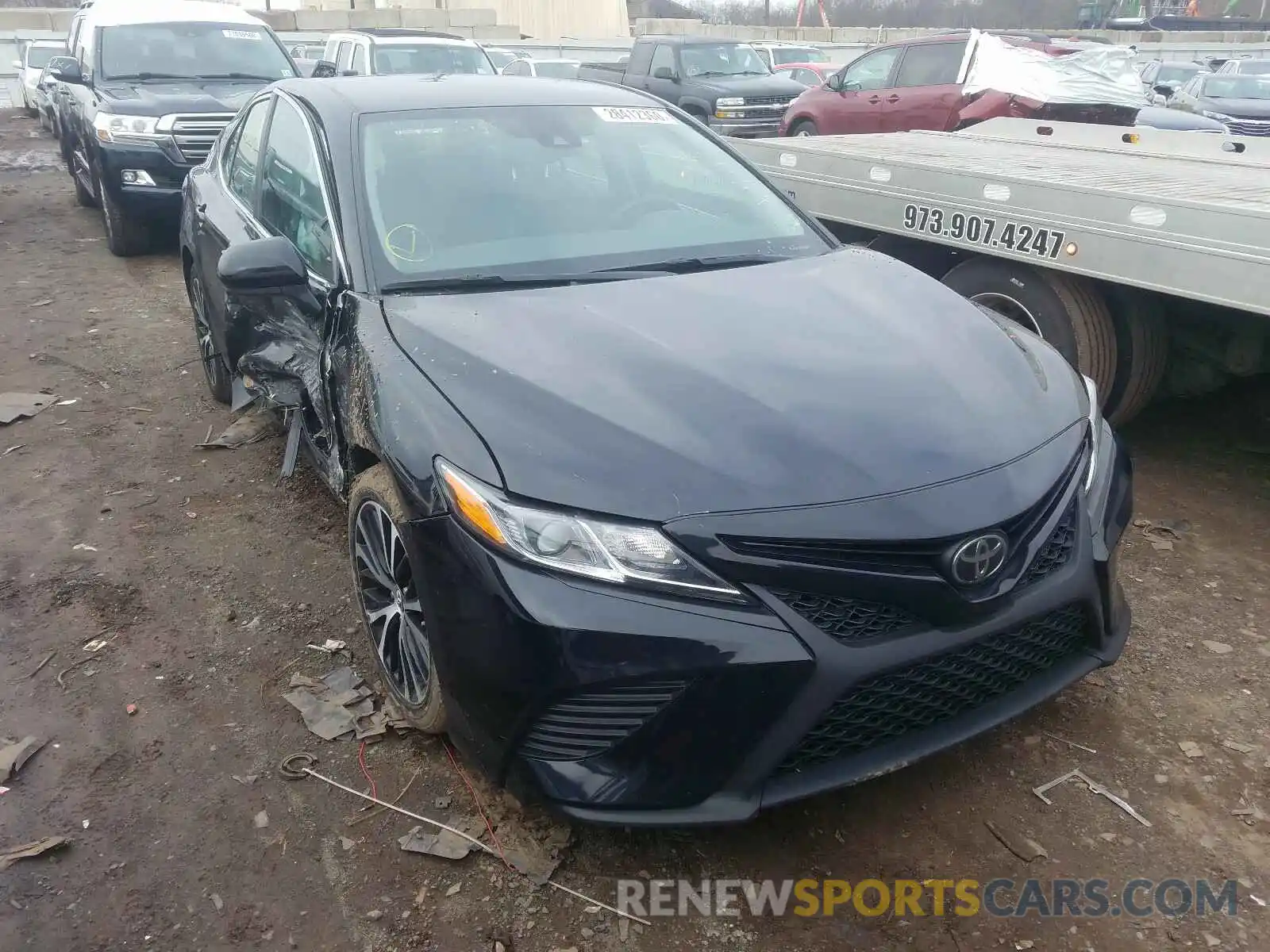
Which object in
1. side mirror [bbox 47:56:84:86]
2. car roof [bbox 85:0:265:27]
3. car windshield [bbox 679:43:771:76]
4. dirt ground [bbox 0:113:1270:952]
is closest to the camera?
dirt ground [bbox 0:113:1270:952]

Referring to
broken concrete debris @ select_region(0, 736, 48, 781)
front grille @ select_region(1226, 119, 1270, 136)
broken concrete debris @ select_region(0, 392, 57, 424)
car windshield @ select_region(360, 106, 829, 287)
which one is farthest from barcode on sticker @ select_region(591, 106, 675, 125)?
front grille @ select_region(1226, 119, 1270, 136)

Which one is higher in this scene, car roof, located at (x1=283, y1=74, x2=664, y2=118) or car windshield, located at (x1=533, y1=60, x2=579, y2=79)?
car roof, located at (x1=283, y1=74, x2=664, y2=118)

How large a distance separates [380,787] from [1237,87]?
1778 centimetres

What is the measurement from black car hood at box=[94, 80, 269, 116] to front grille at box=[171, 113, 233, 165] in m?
0.07

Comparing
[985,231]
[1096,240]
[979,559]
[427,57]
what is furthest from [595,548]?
[427,57]

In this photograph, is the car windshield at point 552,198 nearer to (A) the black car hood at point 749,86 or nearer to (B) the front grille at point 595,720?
(B) the front grille at point 595,720

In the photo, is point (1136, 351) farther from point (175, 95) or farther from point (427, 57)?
point (427, 57)

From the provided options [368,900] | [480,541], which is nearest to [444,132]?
[480,541]

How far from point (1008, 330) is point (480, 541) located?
182 cm

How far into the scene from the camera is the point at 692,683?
196cm

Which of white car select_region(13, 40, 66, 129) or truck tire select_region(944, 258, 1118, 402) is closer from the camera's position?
truck tire select_region(944, 258, 1118, 402)

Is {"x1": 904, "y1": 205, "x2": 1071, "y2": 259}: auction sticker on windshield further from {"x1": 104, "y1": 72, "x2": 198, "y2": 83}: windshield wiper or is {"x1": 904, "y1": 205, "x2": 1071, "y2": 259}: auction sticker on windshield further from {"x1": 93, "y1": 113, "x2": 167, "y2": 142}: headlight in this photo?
{"x1": 104, "y1": 72, "x2": 198, "y2": 83}: windshield wiper

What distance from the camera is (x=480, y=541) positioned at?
2096 millimetres

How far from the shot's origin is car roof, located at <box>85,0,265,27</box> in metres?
9.21
